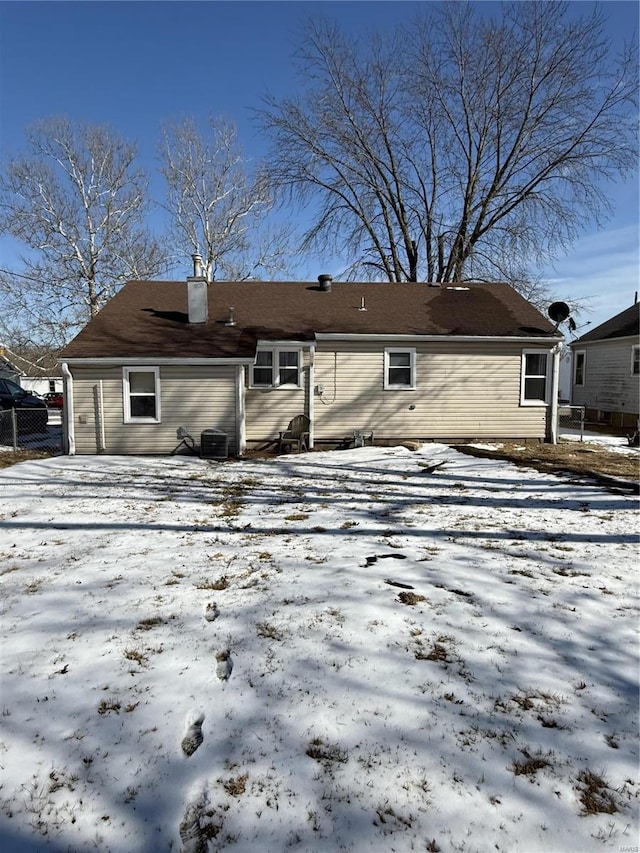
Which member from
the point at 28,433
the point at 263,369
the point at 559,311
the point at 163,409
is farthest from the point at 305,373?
the point at 28,433

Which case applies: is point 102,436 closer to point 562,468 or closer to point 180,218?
point 562,468

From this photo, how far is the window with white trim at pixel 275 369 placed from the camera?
12602 mm

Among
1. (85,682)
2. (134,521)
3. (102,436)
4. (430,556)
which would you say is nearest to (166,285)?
(102,436)

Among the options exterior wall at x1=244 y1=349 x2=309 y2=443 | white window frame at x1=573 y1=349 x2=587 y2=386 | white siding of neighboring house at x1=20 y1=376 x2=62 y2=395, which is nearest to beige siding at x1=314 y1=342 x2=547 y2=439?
exterior wall at x1=244 y1=349 x2=309 y2=443

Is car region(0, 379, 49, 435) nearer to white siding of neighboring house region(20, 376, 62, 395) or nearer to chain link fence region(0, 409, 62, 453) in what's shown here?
chain link fence region(0, 409, 62, 453)

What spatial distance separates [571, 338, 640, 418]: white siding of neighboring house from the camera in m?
18.5

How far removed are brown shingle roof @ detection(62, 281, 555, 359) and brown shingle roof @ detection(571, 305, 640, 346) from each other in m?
6.66

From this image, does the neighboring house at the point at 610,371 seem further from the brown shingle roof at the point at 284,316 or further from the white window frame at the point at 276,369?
the white window frame at the point at 276,369

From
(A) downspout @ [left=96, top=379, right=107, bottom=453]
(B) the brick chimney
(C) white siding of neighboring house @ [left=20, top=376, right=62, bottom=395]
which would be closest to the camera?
(A) downspout @ [left=96, top=379, right=107, bottom=453]

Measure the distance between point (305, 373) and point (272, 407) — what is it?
1215mm

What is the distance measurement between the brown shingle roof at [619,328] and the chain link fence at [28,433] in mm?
19892

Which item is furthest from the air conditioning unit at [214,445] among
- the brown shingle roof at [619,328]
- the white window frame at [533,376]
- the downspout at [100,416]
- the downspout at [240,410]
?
the brown shingle roof at [619,328]

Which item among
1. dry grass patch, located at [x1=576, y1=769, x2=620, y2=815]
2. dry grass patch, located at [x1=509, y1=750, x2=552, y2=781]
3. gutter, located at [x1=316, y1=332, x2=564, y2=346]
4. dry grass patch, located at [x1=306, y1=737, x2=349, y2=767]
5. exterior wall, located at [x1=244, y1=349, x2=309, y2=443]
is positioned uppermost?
gutter, located at [x1=316, y1=332, x2=564, y2=346]

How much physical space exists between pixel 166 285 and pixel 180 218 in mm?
12222
